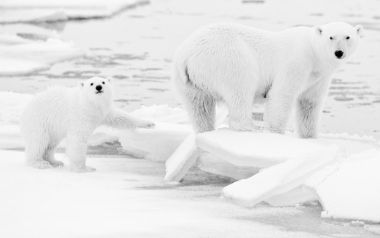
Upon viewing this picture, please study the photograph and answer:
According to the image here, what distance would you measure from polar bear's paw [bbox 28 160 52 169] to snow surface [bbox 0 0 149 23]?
12438 millimetres

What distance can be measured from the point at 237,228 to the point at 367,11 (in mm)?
16592

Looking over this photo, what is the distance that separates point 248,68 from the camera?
5.77 m

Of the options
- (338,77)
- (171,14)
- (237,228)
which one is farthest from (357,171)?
(171,14)

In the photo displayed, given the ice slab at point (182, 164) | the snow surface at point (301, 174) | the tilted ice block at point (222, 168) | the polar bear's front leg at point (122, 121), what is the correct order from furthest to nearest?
the polar bear's front leg at point (122, 121)
the ice slab at point (182, 164)
the tilted ice block at point (222, 168)
the snow surface at point (301, 174)

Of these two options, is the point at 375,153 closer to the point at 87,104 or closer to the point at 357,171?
the point at 357,171

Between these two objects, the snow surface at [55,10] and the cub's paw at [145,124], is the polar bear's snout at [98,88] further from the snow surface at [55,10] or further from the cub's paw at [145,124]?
the snow surface at [55,10]

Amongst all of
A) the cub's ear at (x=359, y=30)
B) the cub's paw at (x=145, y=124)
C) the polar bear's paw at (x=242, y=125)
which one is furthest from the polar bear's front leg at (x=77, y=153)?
the cub's ear at (x=359, y=30)

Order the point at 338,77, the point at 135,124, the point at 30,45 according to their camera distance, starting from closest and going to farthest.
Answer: the point at 135,124
the point at 338,77
the point at 30,45

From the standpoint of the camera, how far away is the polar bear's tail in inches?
231

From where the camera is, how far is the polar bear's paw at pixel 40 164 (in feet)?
19.2

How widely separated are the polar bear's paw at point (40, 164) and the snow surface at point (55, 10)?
1244 cm

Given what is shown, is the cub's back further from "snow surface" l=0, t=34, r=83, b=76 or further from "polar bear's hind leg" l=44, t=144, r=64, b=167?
"snow surface" l=0, t=34, r=83, b=76

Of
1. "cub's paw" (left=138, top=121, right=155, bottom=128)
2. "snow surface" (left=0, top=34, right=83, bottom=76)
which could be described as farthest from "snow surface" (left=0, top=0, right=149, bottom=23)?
"cub's paw" (left=138, top=121, right=155, bottom=128)

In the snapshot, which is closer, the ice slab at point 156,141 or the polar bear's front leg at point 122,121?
the polar bear's front leg at point 122,121
